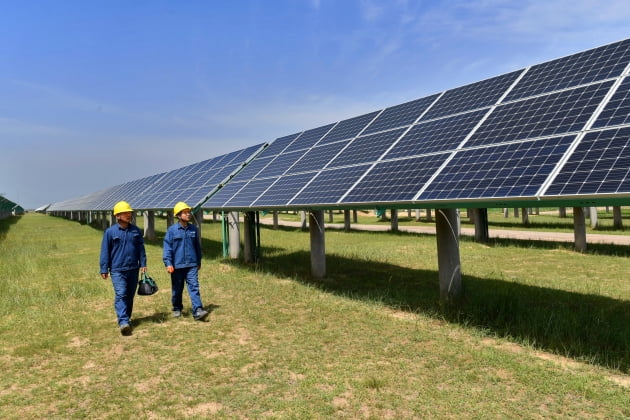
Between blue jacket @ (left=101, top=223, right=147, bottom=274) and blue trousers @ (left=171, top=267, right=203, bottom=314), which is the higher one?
blue jacket @ (left=101, top=223, right=147, bottom=274)

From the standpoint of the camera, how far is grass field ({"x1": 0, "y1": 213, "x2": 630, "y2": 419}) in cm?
482

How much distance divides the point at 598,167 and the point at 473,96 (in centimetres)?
495

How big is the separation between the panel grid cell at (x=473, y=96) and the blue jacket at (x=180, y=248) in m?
6.69

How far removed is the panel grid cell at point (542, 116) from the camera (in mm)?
7102

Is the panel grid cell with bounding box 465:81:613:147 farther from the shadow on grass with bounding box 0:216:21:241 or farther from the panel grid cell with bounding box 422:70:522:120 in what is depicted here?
the shadow on grass with bounding box 0:216:21:241

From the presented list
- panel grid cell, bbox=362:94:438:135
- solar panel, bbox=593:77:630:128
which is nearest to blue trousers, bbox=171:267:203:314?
panel grid cell, bbox=362:94:438:135

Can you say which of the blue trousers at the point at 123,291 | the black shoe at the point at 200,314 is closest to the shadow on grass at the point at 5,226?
the blue trousers at the point at 123,291

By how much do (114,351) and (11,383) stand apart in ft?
4.68

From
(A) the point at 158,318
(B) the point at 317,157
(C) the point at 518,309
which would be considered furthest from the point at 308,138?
(C) the point at 518,309

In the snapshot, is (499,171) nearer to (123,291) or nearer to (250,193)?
(123,291)

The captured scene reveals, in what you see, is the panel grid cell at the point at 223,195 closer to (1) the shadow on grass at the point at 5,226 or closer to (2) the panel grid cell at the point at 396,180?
(2) the panel grid cell at the point at 396,180

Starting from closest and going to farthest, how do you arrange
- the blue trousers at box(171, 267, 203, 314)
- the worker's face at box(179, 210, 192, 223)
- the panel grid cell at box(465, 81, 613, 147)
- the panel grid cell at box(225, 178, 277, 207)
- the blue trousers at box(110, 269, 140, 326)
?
the panel grid cell at box(465, 81, 613, 147) < the blue trousers at box(110, 269, 140, 326) < the blue trousers at box(171, 267, 203, 314) < the worker's face at box(179, 210, 192, 223) < the panel grid cell at box(225, 178, 277, 207)

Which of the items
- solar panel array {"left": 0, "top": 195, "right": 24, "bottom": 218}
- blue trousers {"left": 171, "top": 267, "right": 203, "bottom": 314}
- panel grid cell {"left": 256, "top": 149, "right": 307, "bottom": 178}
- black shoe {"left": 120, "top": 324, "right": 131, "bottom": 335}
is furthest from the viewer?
solar panel array {"left": 0, "top": 195, "right": 24, "bottom": 218}

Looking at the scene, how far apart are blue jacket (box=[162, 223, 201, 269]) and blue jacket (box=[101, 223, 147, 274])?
663 mm
